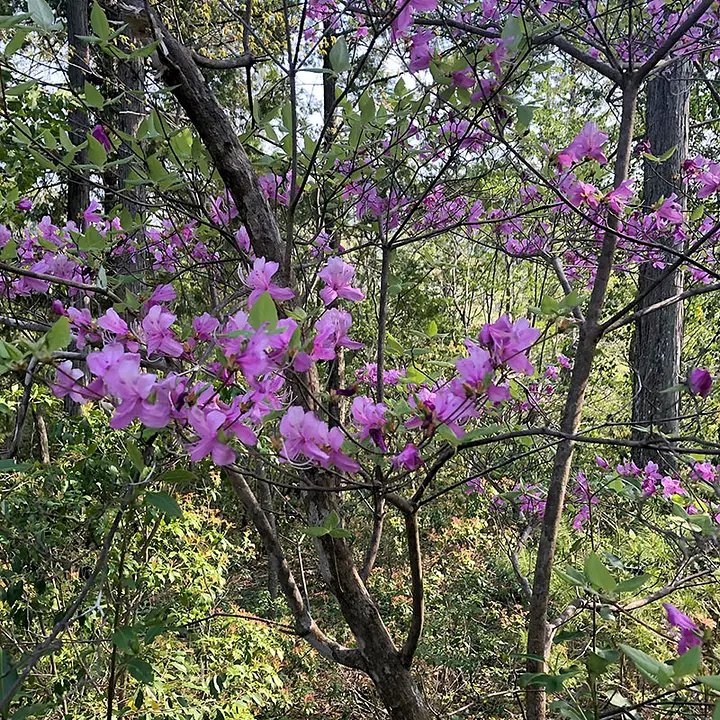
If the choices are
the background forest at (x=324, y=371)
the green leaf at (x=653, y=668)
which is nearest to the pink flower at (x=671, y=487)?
the background forest at (x=324, y=371)

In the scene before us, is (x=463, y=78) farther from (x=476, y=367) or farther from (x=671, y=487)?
(x=671, y=487)

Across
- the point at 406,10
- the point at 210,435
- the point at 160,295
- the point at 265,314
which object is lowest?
the point at 210,435

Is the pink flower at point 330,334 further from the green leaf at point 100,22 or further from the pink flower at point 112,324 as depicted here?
the green leaf at point 100,22

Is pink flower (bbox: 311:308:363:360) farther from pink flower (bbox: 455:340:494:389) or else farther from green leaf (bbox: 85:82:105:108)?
green leaf (bbox: 85:82:105:108)

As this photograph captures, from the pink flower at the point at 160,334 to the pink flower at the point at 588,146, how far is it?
1.04m

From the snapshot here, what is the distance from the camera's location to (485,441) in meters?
0.84

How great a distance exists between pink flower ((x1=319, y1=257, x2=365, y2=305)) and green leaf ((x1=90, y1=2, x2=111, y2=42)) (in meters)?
0.53

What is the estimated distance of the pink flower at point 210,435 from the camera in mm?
673

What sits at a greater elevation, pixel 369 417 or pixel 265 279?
pixel 265 279

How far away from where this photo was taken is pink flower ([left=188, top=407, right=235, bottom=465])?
67 centimetres

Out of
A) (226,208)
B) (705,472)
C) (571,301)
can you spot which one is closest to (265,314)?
(571,301)

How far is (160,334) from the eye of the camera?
32.2 inches

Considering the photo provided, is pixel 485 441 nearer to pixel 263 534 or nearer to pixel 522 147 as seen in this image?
pixel 263 534

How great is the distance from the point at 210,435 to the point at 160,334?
0.22 m
